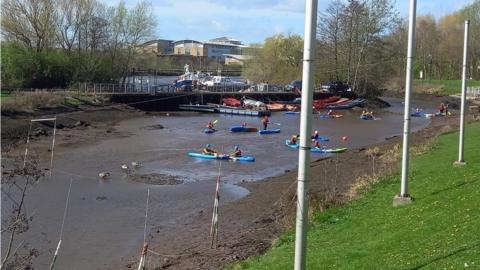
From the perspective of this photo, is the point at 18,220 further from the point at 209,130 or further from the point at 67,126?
the point at 209,130

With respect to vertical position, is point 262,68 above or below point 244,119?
above

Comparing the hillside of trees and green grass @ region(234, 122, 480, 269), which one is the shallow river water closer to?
green grass @ region(234, 122, 480, 269)

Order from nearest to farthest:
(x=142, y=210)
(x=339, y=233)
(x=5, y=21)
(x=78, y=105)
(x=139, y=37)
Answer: (x=339, y=233)
(x=142, y=210)
(x=78, y=105)
(x=5, y=21)
(x=139, y=37)

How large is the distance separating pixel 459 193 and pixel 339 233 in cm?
338

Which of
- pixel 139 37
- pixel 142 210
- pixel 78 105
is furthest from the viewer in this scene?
pixel 139 37

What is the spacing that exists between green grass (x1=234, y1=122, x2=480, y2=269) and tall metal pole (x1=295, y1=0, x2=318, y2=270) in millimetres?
2836

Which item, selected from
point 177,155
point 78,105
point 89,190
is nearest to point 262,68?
point 78,105

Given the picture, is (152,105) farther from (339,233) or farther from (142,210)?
(339,233)

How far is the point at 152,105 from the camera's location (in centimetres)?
7738

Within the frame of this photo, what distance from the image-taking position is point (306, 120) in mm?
7805

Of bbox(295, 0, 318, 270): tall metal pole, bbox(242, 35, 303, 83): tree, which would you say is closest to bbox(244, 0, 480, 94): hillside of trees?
bbox(242, 35, 303, 83): tree

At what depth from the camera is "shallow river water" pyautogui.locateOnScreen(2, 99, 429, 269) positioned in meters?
18.8

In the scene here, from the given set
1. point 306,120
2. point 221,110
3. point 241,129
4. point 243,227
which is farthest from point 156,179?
point 221,110

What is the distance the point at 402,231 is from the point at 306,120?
19.8 ft
